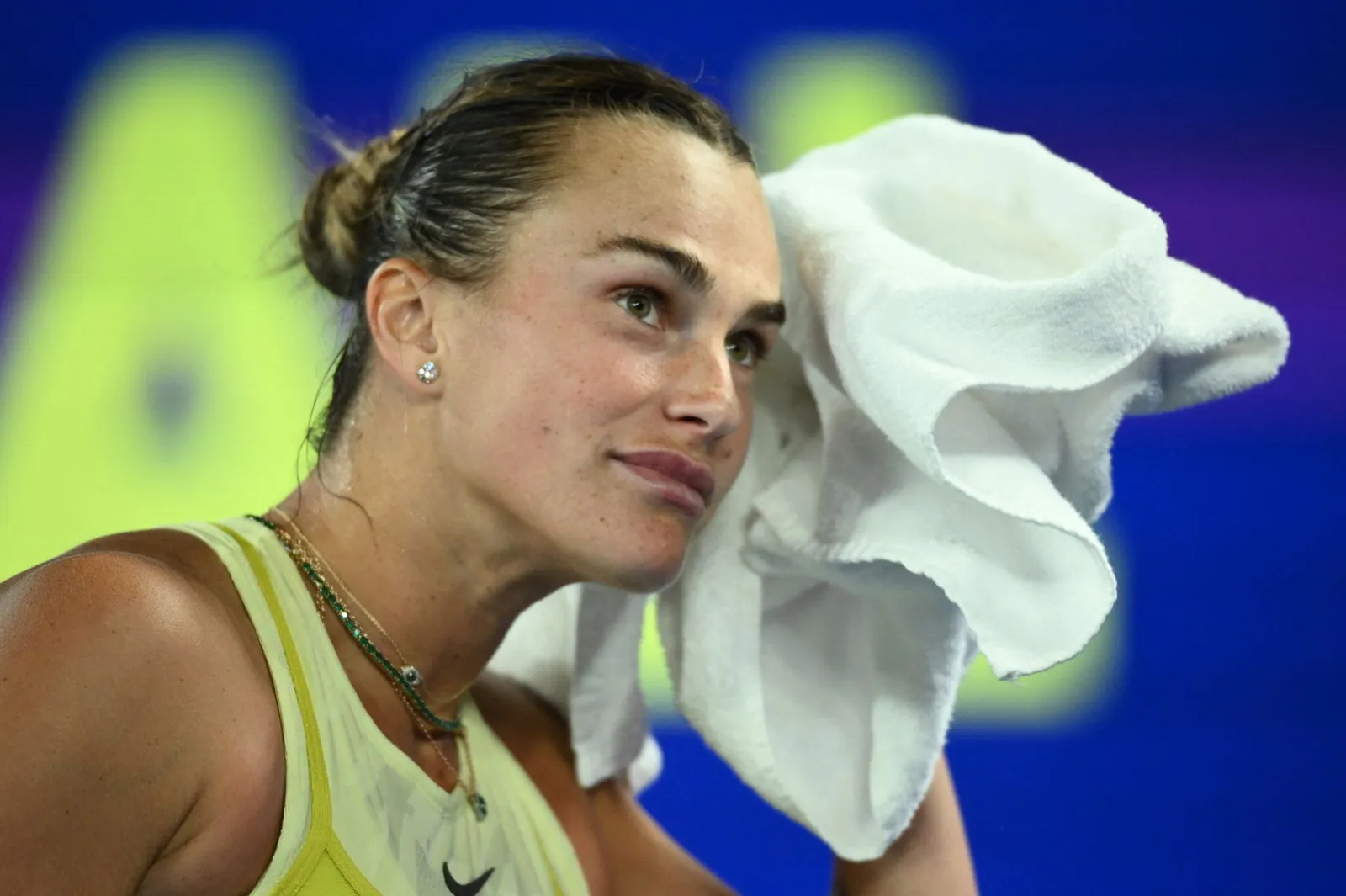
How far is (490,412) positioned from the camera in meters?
0.80

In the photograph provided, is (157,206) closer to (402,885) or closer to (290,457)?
(290,457)

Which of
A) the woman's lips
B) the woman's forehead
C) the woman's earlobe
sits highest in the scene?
the woman's forehead

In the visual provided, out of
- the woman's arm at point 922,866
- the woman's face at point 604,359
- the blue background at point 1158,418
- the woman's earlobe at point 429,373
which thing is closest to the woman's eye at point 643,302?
the woman's face at point 604,359

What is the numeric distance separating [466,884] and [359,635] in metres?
0.13

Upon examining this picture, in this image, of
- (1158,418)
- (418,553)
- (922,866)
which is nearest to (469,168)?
(418,553)

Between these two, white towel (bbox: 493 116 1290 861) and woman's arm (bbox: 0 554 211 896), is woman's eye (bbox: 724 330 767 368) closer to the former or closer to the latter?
white towel (bbox: 493 116 1290 861)

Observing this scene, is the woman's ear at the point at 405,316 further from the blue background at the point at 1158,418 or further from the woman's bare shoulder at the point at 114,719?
the blue background at the point at 1158,418

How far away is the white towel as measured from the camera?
2.62 feet

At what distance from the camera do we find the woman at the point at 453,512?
0.68 meters

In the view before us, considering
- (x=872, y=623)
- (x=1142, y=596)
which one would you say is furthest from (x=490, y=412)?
(x=1142, y=596)

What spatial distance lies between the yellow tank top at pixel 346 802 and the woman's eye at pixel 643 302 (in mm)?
213

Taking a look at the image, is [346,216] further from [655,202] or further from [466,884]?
[466,884]

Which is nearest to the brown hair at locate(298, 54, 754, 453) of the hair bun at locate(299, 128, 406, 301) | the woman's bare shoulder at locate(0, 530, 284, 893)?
the hair bun at locate(299, 128, 406, 301)

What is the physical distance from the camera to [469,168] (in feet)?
2.81
